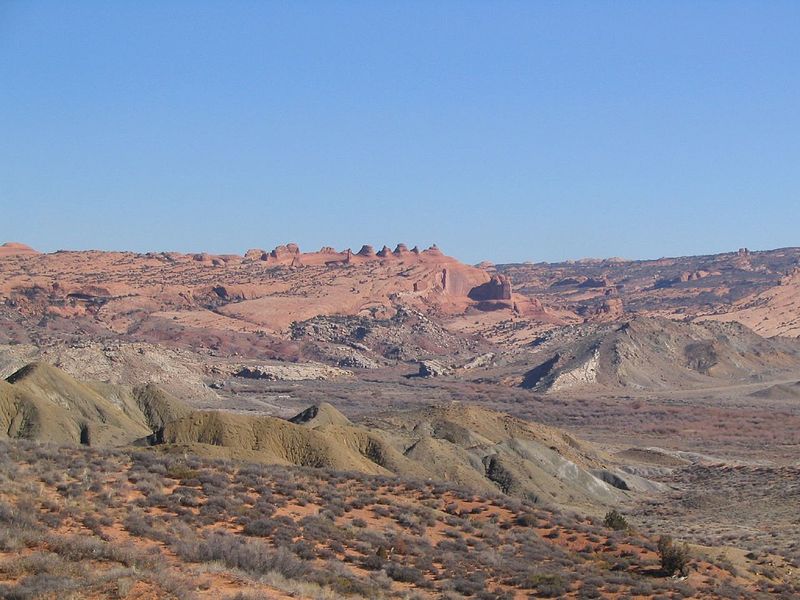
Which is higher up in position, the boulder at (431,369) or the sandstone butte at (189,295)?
the sandstone butte at (189,295)

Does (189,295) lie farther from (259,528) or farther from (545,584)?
(545,584)

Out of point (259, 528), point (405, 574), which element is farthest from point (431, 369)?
point (405, 574)

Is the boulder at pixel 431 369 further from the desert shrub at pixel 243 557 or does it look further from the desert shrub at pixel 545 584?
the desert shrub at pixel 243 557

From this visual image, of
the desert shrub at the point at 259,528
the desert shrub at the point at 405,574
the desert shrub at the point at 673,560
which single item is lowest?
the desert shrub at the point at 673,560

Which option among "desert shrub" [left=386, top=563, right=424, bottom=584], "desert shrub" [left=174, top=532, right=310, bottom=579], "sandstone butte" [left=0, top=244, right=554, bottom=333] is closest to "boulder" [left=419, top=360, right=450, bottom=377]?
"sandstone butte" [left=0, top=244, right=554, bottom=333]

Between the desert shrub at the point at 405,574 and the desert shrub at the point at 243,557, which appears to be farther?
the desert shrub at the point at 405,574

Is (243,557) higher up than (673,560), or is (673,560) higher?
(243,557)

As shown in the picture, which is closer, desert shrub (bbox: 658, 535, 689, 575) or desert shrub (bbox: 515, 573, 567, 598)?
desert shrub (bbox: 515, 573, 567, 598)

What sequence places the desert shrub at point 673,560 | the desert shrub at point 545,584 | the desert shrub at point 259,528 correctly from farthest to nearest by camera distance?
the desert shrub at point 673,560 → the desert shrub at point 259,528 → the desert shrub at point 545,584

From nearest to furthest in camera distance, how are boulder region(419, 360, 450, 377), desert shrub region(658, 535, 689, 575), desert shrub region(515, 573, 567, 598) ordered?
1. desert shrub region(515, 573, 567, 598)
2. desert shrub region(658, 535, 689, 575)
3. boulder region(419, 360, 450, 377)

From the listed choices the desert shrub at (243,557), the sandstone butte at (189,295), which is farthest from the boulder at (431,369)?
the desert shrub at (243,557)

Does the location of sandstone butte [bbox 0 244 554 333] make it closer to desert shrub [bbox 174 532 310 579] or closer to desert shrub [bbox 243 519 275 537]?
desert shrub [bbox 243 519 275 537]

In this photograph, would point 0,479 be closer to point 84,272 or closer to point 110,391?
point 110,391

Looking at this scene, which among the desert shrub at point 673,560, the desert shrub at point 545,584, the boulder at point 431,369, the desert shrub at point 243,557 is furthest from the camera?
the boulder at point 431,369
